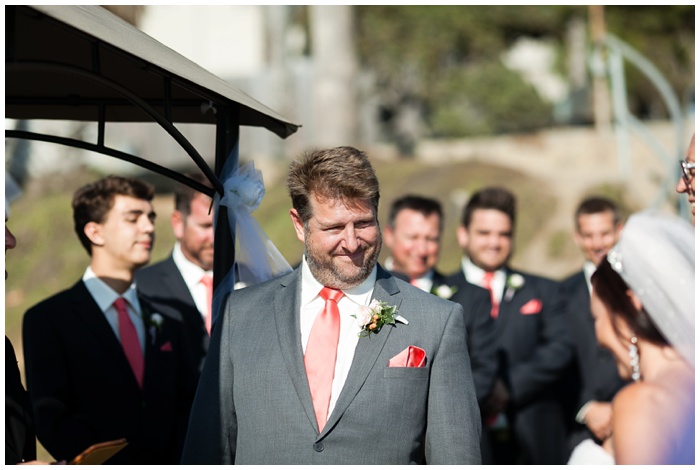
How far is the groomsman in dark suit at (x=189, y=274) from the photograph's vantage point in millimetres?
5789

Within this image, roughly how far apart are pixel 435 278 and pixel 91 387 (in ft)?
8.73

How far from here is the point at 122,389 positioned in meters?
5.17

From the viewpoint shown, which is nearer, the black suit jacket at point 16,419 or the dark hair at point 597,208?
the black suit jacket at point 16,419

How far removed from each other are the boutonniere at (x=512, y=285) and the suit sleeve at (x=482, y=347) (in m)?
0.43

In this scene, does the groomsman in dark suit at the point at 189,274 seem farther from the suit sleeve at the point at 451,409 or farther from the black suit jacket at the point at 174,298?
the suit sleeve at the point at 451,409

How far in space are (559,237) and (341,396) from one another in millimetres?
13144

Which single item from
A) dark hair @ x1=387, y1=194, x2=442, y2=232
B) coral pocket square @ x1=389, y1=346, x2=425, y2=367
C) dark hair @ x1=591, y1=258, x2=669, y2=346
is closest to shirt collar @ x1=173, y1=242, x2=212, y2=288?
dark hair @ x1=387, y1=194, x2=442, y2=232

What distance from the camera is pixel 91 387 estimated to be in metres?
5.06

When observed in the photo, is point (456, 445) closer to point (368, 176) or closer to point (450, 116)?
point (368, 176)

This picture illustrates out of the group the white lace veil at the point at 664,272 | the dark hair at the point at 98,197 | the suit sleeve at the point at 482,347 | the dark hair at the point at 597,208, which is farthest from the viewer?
the dark hair at the point at 597,208

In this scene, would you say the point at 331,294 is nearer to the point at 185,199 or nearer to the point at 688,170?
the point at 688,170

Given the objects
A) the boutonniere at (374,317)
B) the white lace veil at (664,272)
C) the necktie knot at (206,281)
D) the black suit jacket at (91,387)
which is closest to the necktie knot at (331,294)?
the boutonniere at (374,317)

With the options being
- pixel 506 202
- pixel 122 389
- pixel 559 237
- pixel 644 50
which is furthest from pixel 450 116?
pixel 122 389

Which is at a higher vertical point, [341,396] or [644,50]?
[644,50]
